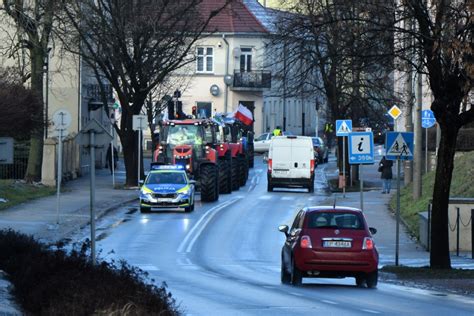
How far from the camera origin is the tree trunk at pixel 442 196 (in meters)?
23.6

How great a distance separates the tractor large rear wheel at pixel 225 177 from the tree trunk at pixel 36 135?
7313 mm

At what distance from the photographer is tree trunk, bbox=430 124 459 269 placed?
2364 centimetres

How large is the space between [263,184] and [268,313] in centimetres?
4158

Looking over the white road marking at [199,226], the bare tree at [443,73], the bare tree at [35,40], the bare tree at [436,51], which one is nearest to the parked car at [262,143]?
the bare tree at [35,40]

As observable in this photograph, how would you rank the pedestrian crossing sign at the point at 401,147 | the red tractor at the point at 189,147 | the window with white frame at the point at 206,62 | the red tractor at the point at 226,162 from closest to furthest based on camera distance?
the pedestrian crossing sign at the point at 401,147
the red tractor at the point at 189,147
the red tractor at the point at 226,162
the window with white frame at the point at 206,62

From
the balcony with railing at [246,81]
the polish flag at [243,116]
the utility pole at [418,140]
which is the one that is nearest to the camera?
the utility pole at [418,140]

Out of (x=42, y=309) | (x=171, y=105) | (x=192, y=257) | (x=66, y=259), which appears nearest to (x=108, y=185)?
(x=171, y=105)

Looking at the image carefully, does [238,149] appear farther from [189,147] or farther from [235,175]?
[189,147]

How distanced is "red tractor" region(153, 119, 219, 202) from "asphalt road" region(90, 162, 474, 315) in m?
1.30

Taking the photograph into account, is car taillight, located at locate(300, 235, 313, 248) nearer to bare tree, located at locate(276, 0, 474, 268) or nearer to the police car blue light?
bare tree, located at locate(276, 0, 474, 268)

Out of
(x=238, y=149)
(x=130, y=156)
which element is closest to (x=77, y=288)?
(x=130, y=156)

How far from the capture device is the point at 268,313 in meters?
16.7

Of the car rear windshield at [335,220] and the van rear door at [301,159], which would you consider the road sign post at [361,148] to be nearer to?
the car rear windshield at [335,220]

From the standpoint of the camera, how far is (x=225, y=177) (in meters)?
49.5
